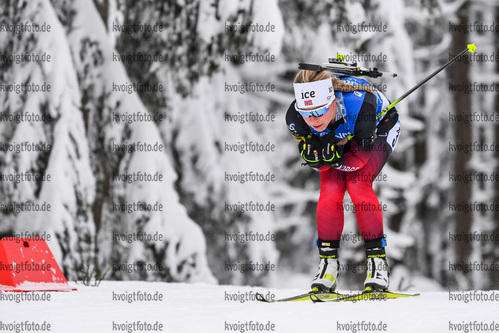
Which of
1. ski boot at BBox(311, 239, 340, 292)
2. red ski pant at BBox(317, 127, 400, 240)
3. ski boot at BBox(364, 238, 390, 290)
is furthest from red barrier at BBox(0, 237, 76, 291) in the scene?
ski boot at BBox(364, 238, 390, 290)

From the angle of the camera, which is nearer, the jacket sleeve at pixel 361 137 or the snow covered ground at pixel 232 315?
the snow covered ground at pixel 232 315

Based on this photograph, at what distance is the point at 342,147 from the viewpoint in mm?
5215

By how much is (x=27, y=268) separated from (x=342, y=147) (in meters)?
2.54

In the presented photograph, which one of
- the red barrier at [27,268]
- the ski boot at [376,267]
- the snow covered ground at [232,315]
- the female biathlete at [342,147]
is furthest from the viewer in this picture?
the red barrier at [27,268]

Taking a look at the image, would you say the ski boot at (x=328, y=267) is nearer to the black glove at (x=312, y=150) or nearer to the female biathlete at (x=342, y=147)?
the female biathlete at (x=342, y=147)

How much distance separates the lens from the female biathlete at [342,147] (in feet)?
17.0

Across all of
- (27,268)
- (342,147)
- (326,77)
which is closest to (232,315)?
(342,147)

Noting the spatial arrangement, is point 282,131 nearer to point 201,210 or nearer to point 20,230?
point 201,210

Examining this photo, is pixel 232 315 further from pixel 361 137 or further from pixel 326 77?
pixel 326 77

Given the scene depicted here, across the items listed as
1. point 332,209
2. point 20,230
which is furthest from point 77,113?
point 332,209

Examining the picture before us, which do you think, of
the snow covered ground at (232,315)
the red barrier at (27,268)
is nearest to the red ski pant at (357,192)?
the snow covered ground at (232,315)

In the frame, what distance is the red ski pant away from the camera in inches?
210

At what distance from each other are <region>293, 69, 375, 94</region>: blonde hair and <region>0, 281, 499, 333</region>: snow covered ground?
1.55 meters

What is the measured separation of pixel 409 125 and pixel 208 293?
328 inches
